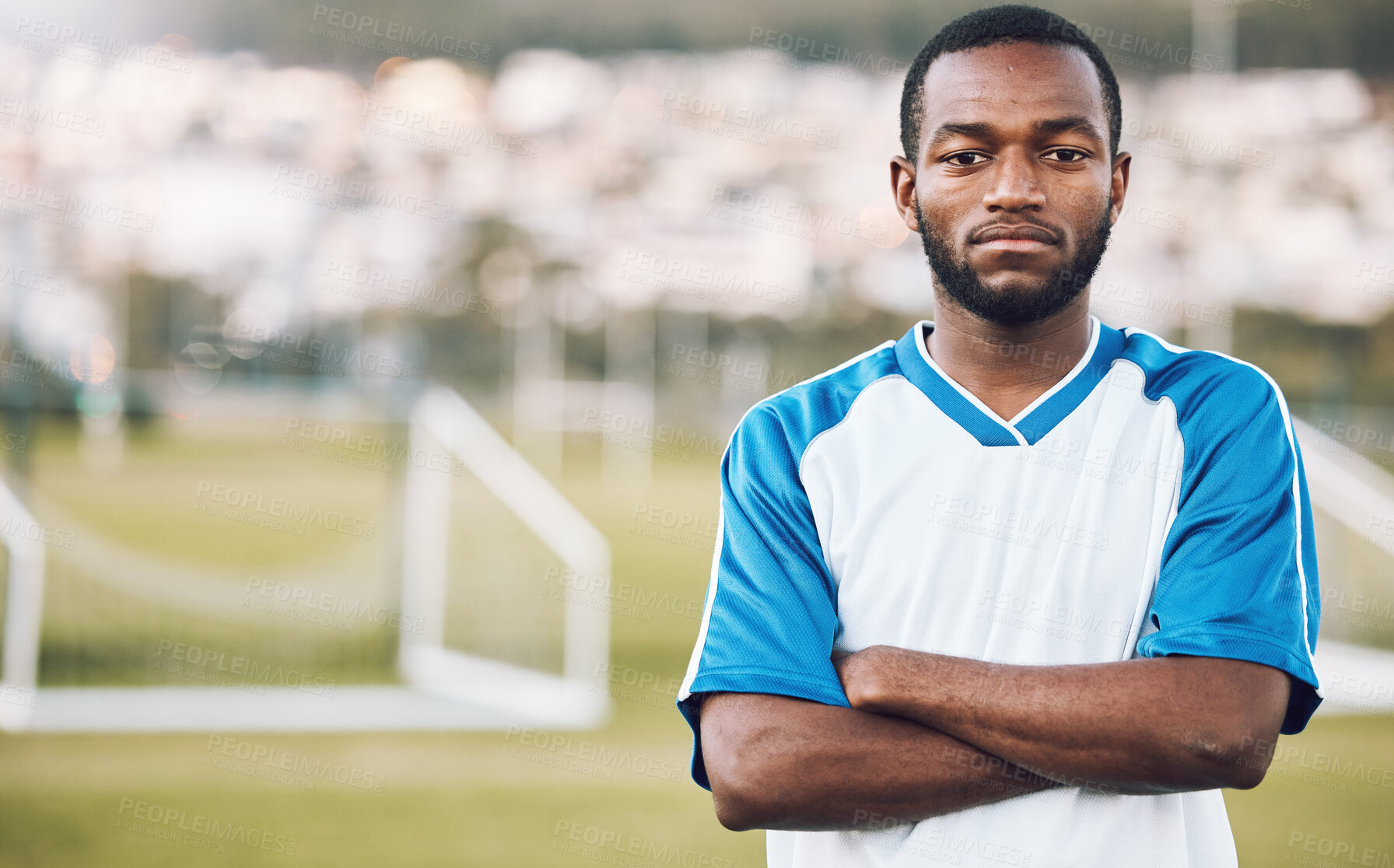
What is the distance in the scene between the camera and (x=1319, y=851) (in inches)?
181

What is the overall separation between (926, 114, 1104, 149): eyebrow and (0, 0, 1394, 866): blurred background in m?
1.92

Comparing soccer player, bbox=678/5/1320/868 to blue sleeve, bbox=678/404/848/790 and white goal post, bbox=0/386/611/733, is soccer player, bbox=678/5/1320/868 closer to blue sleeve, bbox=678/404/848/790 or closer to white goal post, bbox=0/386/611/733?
blue sleeve, bbox=678/404/848/790

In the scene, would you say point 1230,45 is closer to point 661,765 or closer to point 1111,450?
point 661,765

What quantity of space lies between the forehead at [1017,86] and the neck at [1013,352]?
25 centimetres

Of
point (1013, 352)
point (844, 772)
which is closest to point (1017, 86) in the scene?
point (1013, 352)

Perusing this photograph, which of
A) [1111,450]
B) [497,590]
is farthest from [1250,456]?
[497,590]

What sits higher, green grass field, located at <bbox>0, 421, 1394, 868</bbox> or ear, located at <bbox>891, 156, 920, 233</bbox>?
ear, located at <bbox>891, 156, 920, 233</bbox>

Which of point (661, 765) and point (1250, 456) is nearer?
point (1250, 456)

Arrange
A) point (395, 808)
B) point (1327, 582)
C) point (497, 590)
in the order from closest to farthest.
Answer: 1. point (395, 808)
2. point (497, 590)
3. point (1327, 582)

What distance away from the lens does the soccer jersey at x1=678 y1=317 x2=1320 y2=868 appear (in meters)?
1.54

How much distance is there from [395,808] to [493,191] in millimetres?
37056

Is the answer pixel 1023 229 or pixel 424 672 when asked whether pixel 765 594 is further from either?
pixel 424 672

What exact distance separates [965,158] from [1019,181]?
10 cm

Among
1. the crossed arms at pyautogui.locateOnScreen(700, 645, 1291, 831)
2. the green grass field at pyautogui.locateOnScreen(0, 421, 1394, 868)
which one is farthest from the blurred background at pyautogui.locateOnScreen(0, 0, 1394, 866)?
the crossed arms at pyautogui.locateOnScreen(700, 645, 1291, 831)
